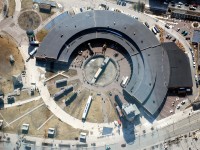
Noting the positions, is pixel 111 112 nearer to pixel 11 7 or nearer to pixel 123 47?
pixel 123 47

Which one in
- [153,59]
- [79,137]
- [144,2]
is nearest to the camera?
[79,137]

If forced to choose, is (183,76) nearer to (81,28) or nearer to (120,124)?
(120,124)

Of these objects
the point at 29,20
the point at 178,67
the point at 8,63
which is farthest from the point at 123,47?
the point at 8,63

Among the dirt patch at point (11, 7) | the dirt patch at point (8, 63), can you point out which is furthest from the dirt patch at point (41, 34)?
the dirt patch at point (11, 7)

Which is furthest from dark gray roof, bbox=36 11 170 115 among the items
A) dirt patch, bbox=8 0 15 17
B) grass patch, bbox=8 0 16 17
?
dirt patch, bbox=8 0 15 17

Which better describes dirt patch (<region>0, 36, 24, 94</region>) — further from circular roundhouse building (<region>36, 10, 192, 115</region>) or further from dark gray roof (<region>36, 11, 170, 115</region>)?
dark gray roof (<region>36, 11, 170, 115</region>)

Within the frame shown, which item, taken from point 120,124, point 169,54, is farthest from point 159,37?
point 120,124
